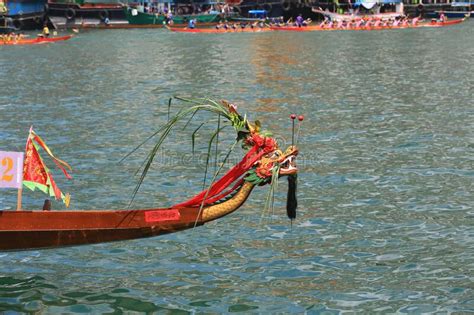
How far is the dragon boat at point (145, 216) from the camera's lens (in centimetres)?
1083

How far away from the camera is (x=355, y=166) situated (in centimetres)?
1914

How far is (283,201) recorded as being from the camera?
16.3m

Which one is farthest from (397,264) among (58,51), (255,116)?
(58,51)

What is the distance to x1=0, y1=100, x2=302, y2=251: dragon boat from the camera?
1083 centimetres

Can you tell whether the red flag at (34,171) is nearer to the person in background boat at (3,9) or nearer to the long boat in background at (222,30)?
the long boat in background at (222,30)

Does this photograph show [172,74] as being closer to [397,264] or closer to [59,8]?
[397,264]

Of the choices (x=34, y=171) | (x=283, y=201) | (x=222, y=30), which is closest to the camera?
(x=34, y=171)

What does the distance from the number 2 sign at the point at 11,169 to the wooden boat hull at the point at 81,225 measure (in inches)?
14.6

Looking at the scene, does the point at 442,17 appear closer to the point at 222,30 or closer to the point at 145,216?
the point at 222,30

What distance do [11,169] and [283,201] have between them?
21.6 ft

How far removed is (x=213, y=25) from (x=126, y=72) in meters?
52.1

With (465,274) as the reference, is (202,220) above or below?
above

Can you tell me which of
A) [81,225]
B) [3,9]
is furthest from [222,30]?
[81,225]

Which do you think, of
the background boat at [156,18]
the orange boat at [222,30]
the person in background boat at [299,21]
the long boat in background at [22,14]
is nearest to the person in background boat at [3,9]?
the long boat in background at [22,14]
